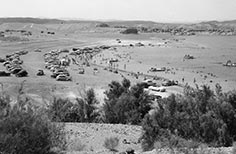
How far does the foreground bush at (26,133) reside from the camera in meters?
9.98

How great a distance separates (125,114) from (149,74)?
28674 mm

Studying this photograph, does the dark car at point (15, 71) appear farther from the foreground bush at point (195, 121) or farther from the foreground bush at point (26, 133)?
the foreground bush at point (26, 133)

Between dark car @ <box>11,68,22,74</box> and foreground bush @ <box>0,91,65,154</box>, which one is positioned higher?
foreground bush @ <box>0,91,65,154</box>

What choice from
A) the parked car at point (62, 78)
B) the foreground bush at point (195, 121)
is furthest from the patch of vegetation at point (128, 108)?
the parked car at point (62, 78)

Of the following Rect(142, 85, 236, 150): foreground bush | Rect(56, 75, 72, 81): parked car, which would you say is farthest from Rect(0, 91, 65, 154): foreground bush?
Rect(56, 75, 72, 81): parked car

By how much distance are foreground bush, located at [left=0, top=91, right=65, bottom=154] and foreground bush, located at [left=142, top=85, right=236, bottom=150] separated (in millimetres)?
4204

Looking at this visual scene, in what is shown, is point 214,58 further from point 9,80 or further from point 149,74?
point 9,80

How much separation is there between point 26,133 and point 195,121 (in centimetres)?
764

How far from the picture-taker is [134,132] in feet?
56.3

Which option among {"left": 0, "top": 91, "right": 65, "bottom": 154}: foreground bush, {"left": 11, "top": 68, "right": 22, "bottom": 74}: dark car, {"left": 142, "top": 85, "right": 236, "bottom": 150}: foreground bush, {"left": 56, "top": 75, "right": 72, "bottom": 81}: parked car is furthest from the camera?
{"left": 11, "top": 68, "right": 22, "bottom": 74}: dark car

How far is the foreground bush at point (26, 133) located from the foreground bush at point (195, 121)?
13.8 feet

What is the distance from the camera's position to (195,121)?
1497 cm

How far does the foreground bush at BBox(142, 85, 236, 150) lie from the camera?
14055 mm

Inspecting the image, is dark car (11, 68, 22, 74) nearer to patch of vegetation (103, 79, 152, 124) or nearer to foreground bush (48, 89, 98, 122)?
foreground bush (48, 89, 98, 122)
